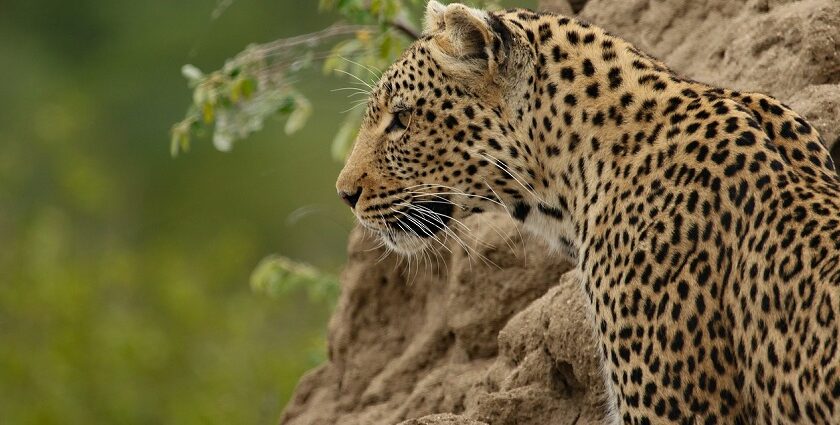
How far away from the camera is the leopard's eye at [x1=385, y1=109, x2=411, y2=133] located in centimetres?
680

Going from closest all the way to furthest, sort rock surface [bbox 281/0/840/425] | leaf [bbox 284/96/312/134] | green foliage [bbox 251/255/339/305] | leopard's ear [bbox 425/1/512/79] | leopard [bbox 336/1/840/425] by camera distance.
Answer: leopard [bbox 336/1/840/425], leopard's ear [bbox 425/1/512/79], rock surface [bbox 281/0/840/425], leaf [bbox 284/96/312/134], green foliage [bbox 251/255/339/305]

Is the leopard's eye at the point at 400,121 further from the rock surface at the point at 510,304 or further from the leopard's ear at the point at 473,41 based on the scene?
the rock surface at the point at 510,304

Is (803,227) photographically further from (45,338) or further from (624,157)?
(45,338)

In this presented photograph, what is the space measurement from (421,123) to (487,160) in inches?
13.9

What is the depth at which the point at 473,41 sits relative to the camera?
256 inches

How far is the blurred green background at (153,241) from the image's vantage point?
22.3m

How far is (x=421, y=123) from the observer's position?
675 cm

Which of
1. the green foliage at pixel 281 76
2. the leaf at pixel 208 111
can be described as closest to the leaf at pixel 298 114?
the green foliage at pixel 281 76

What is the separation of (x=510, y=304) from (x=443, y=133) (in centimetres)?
201

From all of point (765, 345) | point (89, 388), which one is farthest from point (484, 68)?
point (89, 388)

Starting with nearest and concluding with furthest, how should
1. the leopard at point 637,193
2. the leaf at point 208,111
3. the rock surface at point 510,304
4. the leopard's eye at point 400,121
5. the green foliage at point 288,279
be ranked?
the leopard at point 637,193 → the leopard's eye at point 400,121 → the rock surface at point 510,304 → the leaf at point 208,111 → the green foliage at point 288,279

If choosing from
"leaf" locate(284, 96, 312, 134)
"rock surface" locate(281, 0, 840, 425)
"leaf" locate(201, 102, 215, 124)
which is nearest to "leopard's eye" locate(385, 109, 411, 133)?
"rock surface" locate(281, 0, 840, 425)

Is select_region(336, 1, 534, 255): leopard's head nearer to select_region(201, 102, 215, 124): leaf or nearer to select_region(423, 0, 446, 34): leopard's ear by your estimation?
select_region(423, 0, 446, 34): leopard's ear

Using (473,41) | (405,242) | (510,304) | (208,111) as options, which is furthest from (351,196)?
(208,111)
